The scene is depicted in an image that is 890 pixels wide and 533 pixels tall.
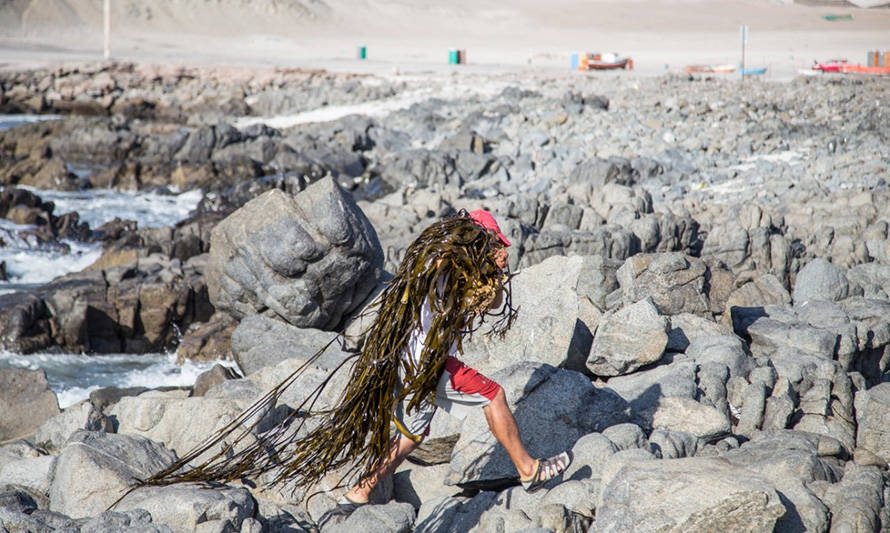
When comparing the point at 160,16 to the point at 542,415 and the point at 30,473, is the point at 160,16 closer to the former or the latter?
the point at 30,473

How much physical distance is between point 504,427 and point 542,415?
39.7 inches

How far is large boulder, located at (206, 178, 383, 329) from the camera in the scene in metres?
8.53

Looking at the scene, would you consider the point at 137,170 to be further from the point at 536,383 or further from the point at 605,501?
the point at 605,501

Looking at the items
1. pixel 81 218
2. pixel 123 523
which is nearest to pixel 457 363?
pixel 123 523

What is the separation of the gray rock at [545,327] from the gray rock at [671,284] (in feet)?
2.85

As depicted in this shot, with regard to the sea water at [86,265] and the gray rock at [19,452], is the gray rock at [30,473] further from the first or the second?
the sea water at [86,265]

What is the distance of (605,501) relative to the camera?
4.34 metres

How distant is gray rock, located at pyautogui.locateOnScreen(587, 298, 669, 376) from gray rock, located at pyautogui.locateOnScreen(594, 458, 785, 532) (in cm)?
251

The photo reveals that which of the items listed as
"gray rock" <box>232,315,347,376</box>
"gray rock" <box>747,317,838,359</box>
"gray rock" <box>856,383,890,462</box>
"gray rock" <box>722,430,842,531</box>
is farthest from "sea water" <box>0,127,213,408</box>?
"gray rock" <box>856,383,890,462</box>

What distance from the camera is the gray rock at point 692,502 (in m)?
4.02

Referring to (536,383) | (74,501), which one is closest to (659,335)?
(536,383)

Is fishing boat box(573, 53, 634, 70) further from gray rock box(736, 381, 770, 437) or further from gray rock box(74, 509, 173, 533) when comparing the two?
gray rock box(74, 509, 173, 533)

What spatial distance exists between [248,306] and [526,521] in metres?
5.18

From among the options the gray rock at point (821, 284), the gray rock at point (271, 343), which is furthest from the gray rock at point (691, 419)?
the gray rock at point (821, 284)
